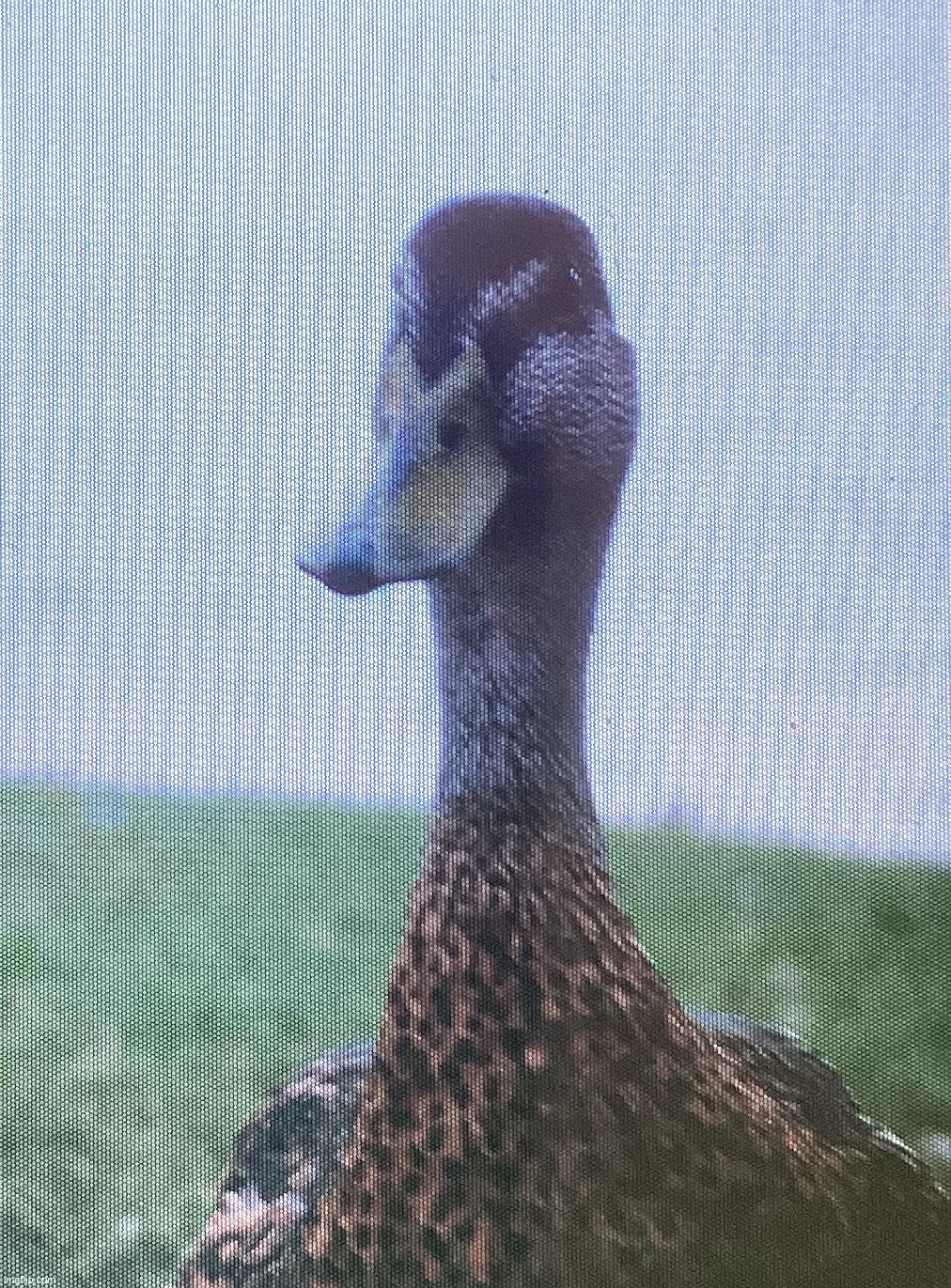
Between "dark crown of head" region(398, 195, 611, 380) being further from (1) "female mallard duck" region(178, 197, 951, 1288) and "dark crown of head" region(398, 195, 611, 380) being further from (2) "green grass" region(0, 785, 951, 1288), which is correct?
(2) "green grass" region(0, 785, 951, 1288)

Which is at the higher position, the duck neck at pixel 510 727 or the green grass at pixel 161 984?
the duck neck at pixel 510 727

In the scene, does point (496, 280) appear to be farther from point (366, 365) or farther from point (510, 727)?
point (510, 727)

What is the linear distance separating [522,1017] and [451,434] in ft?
1.26

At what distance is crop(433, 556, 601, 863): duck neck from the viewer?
83 centimetres

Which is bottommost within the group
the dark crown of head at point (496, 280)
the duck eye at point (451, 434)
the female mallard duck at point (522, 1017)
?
the female mallard duck at point (522, 1017)

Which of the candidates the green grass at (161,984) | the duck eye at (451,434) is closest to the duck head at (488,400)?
the duck eye at (451,434)

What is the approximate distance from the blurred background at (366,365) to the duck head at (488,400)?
0.02m

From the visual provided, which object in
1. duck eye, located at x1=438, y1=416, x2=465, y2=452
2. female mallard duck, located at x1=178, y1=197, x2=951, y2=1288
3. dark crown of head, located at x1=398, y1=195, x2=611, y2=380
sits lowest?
female mallard duck, located at x1=178, y1=197, x2=951, y2=1288

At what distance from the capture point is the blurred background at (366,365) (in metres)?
0.82

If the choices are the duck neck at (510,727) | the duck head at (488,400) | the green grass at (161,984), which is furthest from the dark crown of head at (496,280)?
the green grass at (161,984)

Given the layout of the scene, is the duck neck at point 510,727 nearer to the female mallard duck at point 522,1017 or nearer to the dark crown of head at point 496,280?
the female mallard duck at point 522,1017

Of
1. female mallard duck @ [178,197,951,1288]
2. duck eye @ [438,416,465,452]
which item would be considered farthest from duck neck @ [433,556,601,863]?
duck eye @ [438,416,465,452]

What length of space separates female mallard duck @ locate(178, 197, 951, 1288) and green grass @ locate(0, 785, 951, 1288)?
29mm

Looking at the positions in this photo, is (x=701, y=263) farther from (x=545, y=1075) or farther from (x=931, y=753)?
(x=545, y=1075)
